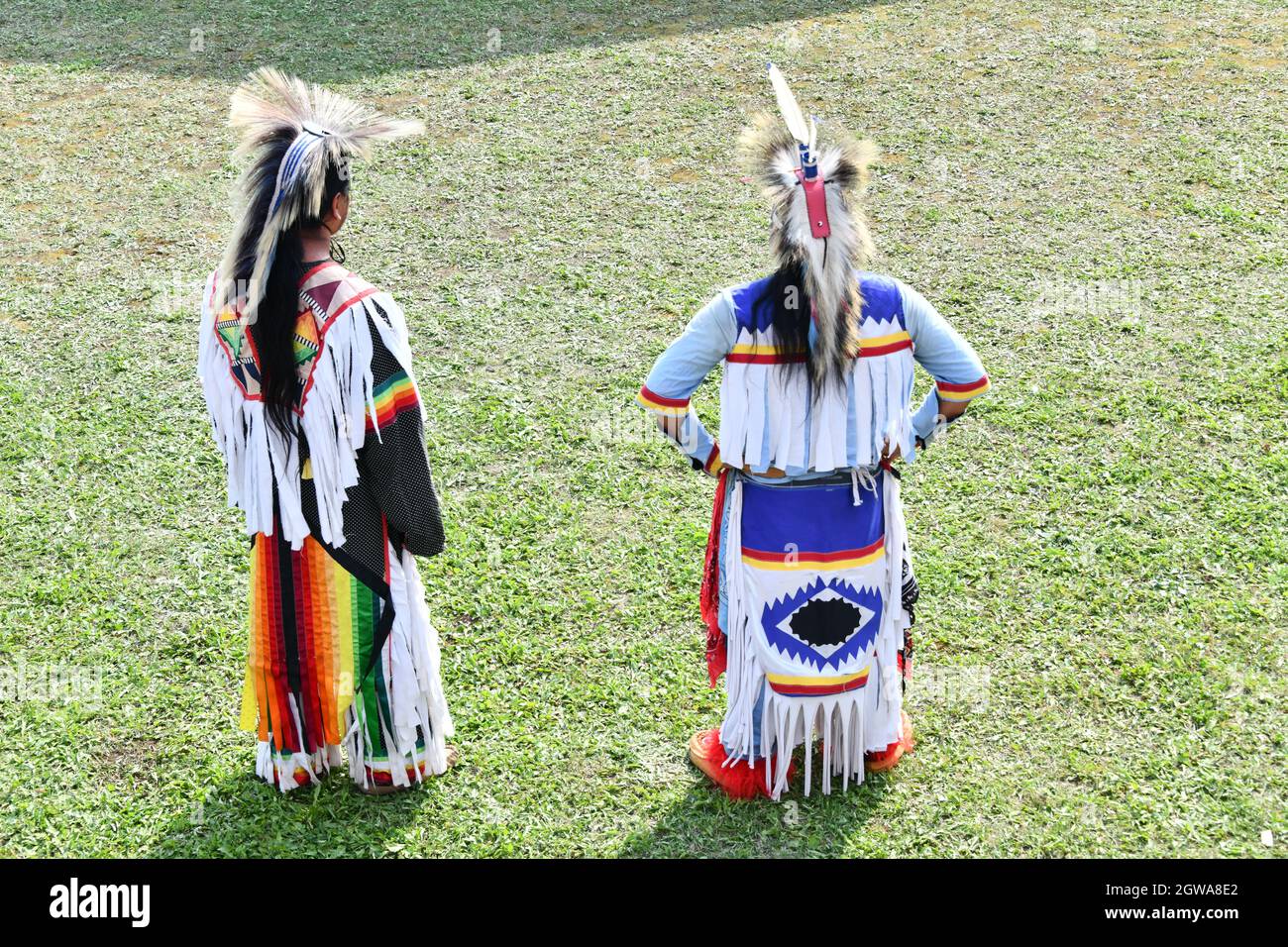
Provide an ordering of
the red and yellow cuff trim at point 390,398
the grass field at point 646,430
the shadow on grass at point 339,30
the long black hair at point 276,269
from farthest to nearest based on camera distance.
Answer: the shadow on grass at point 339,30 < the grass field at point 646,430 < the red and yellow cuff trim at point 390,398 < the long black hair at point 276,269

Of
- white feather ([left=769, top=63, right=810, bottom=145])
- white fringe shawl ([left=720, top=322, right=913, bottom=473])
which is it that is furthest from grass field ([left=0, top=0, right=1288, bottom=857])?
white feather ([left=769, top=63, right=810, bottom=145])

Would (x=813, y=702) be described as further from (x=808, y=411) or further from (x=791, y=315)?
(x=791, y=315)

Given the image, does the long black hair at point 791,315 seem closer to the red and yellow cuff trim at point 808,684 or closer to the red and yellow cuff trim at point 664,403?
the red and yellow cuff trim at point 664,403

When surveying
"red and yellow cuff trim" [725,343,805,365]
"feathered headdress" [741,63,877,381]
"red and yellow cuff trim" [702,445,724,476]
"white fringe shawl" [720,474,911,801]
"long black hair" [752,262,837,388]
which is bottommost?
"white fringe shawl" [720,474,911,801]

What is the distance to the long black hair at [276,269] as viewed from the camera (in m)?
3.31

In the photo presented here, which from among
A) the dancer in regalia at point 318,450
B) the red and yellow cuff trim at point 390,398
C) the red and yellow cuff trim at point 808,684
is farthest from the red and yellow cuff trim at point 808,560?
the red and yellow cuff trim at point 390,398

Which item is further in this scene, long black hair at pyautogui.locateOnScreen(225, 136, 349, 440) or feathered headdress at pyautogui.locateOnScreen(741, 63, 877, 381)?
long black hair at pyautogui.locateOnScreen(225, 136, 349, 440)

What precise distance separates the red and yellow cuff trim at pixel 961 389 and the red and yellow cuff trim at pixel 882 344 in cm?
19

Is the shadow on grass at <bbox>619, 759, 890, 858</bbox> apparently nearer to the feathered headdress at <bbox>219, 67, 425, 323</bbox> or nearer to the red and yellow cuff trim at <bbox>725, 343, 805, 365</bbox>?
the red and yellow cuff trim at <bbox>725, 343, 805, 365</bbox>

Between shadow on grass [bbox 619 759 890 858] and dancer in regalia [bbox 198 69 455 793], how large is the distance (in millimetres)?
764

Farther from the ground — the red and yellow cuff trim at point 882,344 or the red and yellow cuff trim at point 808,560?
the red and yellow cuff trim at point 882,344

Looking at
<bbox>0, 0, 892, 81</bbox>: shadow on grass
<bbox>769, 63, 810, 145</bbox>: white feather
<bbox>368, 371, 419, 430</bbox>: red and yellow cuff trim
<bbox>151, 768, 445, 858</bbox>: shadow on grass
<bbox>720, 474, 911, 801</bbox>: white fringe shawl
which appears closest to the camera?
<bbox>769, 63, 810, 145</bbox>: white feather

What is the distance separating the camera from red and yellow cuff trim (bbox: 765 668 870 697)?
12.0ft
